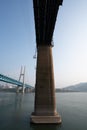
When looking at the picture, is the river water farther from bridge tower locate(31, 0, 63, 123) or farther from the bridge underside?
the bridge underside

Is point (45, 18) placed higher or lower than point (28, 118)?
higher

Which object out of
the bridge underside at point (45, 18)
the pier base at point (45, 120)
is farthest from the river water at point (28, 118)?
the bridge underside at point (45, 18)

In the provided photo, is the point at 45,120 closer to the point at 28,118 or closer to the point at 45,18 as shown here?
the point at 28,118

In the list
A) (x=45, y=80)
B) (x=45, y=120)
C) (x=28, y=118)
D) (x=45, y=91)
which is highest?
(x=45, y=80)

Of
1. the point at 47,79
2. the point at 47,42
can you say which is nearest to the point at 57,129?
the point at 47,79

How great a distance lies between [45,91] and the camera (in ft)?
62.5

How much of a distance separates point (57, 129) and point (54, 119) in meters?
1.64

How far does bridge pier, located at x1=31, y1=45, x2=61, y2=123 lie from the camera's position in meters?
18.2

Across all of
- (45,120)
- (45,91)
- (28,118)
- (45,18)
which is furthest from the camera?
(28,118)

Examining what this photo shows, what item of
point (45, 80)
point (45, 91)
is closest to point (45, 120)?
point (45, 91)

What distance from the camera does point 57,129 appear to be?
54.2ft

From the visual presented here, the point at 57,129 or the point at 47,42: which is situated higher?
the point at 47,42

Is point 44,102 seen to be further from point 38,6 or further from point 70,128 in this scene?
point 38,6

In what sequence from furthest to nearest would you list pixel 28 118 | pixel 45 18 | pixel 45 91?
pixel 28 118 < pixel 45 91 < pixel 45 18
